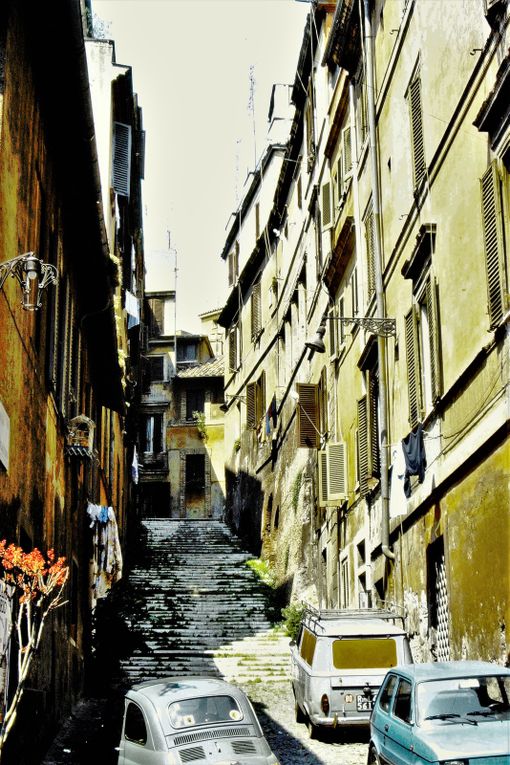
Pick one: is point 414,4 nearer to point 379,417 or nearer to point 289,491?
point 379,417

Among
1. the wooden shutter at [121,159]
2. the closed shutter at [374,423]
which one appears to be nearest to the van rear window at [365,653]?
the closed shutter at [374,423]

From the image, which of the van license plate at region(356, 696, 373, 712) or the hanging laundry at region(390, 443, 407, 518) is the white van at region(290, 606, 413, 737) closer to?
the van license plate at region(356, 696, 373, 712)

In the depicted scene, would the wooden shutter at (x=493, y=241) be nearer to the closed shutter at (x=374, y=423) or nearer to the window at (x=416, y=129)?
the window at (x=416, y=129)

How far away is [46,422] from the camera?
1461 cm

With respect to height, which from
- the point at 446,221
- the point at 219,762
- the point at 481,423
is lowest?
the point at 219,762

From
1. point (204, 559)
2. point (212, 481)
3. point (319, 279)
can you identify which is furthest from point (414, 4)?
point (212, 481)

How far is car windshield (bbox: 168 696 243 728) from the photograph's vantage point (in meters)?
11.4

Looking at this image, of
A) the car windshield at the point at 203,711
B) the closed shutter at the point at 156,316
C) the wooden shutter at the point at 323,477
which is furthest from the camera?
the closed shutter at the point at 156,316

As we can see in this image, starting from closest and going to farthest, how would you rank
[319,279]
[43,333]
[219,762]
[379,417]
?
[219,762] < [43,333] < [379,417] < [319,279]

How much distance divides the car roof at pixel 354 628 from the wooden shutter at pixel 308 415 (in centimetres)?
1212

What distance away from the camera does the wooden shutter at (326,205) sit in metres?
25.7

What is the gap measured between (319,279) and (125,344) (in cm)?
763

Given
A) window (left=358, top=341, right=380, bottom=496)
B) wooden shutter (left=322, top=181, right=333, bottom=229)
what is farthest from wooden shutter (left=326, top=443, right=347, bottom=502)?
wooden shutter (left=322, top=181, right=333, bottom=229)

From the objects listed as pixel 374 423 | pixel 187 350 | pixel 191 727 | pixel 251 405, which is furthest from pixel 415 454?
pixel 187 350
